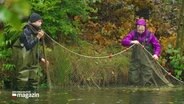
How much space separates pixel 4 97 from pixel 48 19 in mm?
3334

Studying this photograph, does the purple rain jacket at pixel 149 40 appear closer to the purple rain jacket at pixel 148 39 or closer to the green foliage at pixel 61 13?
the purple rain jacket at pixel 148 39

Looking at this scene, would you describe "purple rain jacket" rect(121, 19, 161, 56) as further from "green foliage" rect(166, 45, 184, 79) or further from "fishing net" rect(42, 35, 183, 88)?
"green foliage" rect(166, 45, 184, 79)

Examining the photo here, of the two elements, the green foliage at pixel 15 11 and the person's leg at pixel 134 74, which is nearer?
the green foliage at pixel 15 11

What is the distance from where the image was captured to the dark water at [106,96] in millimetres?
10070

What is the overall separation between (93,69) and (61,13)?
1.97 meters

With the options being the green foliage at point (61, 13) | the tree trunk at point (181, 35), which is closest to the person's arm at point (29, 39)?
the green foliage at point (61, 13)

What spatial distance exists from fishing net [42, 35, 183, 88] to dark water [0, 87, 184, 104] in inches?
9.9

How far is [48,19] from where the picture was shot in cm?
1316

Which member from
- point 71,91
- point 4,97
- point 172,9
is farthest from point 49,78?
point 172,9

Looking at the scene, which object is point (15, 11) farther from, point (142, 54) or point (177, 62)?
point (177, 62)

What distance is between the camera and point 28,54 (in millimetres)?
10234

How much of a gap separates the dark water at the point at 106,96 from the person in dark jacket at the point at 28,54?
0.41 meters

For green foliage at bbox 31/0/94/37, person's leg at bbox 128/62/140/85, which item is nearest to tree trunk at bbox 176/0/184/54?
person's leg at bbox 128/62/140/85

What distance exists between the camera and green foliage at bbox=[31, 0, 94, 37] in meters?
13.0
